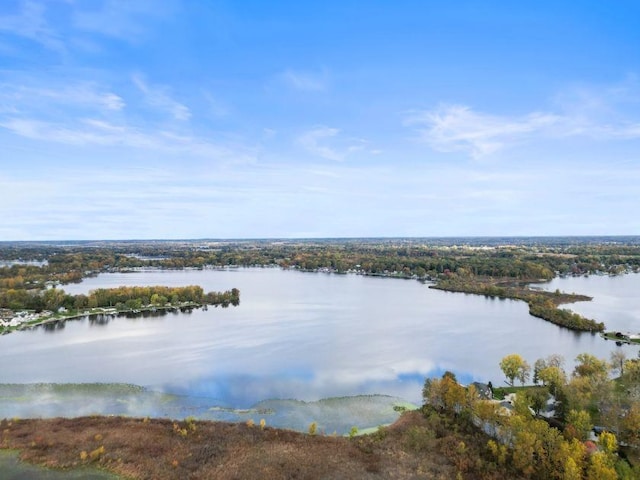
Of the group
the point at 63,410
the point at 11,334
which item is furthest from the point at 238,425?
the point at 11,334

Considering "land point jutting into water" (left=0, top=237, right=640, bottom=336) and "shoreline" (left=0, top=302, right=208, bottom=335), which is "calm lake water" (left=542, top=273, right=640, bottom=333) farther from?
"shoreline" (left=0, top=302, right=208, bottom=335)

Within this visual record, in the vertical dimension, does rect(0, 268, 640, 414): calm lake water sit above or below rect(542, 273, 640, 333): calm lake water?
below

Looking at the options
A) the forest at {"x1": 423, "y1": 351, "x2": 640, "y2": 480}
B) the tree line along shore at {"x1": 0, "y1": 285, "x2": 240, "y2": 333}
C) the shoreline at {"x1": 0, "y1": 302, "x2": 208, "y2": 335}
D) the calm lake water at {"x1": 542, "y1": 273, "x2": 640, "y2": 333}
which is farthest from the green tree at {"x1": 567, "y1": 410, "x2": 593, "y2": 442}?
the tree line along shore at {"x1": 0, "y1": 285, "x2": 240, "y2": 333}

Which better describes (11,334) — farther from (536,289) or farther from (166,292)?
(536,289)

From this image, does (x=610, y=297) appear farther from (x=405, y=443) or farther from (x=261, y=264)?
(x=261, y=264)

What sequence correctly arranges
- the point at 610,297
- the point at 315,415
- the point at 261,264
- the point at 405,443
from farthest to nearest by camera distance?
1. the point at 261,264
2. the point at 610,297
3. the point at 315,415
4. the point at 405,443

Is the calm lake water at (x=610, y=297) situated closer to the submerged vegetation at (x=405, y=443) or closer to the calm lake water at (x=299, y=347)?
the calm lake water at (x=299, y=347)

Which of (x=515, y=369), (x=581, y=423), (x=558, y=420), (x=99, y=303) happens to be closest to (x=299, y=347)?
(x=515, y=369)

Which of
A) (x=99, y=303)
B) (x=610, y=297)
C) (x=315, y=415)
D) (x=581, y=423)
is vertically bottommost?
(x=315, y=415)

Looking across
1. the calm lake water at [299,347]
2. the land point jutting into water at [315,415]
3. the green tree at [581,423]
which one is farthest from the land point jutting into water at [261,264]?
the green tree at [581,423]
